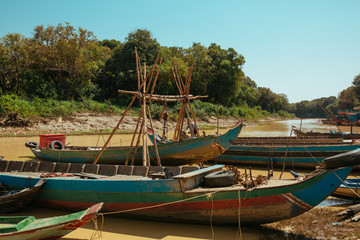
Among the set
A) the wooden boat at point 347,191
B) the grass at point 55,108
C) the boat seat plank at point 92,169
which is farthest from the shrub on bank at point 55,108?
the wooden boat at point 347,191

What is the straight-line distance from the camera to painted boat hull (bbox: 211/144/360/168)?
11359mm

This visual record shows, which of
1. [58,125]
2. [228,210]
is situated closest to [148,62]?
[58,125]

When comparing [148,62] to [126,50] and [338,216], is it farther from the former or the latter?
[338,216]

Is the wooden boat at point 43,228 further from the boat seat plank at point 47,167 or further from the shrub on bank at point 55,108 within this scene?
the shrub on bank at point 55,108

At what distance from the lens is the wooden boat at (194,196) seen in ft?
17.4

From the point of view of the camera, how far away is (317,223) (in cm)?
598

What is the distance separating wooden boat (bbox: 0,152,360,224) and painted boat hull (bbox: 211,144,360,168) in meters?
5.61

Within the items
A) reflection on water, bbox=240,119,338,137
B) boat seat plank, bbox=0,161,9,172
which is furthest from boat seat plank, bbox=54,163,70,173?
reflection on water, bbox=240,119,338,137

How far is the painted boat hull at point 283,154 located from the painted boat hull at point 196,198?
5616 millimetres

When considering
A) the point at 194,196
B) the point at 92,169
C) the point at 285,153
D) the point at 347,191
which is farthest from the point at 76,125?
the point at 347,191

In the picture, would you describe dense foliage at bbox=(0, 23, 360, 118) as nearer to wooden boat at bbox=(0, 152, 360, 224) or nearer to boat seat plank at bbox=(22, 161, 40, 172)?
boat seat plank at bbox=(22, 161, 40, 172)

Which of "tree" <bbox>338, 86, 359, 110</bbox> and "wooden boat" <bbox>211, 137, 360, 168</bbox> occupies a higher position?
"tree" <bbox>338, 86, 359, 110</bbox>

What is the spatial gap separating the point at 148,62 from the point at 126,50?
3.01 m

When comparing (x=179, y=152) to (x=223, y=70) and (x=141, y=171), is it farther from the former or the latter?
(x=223, y=70)
